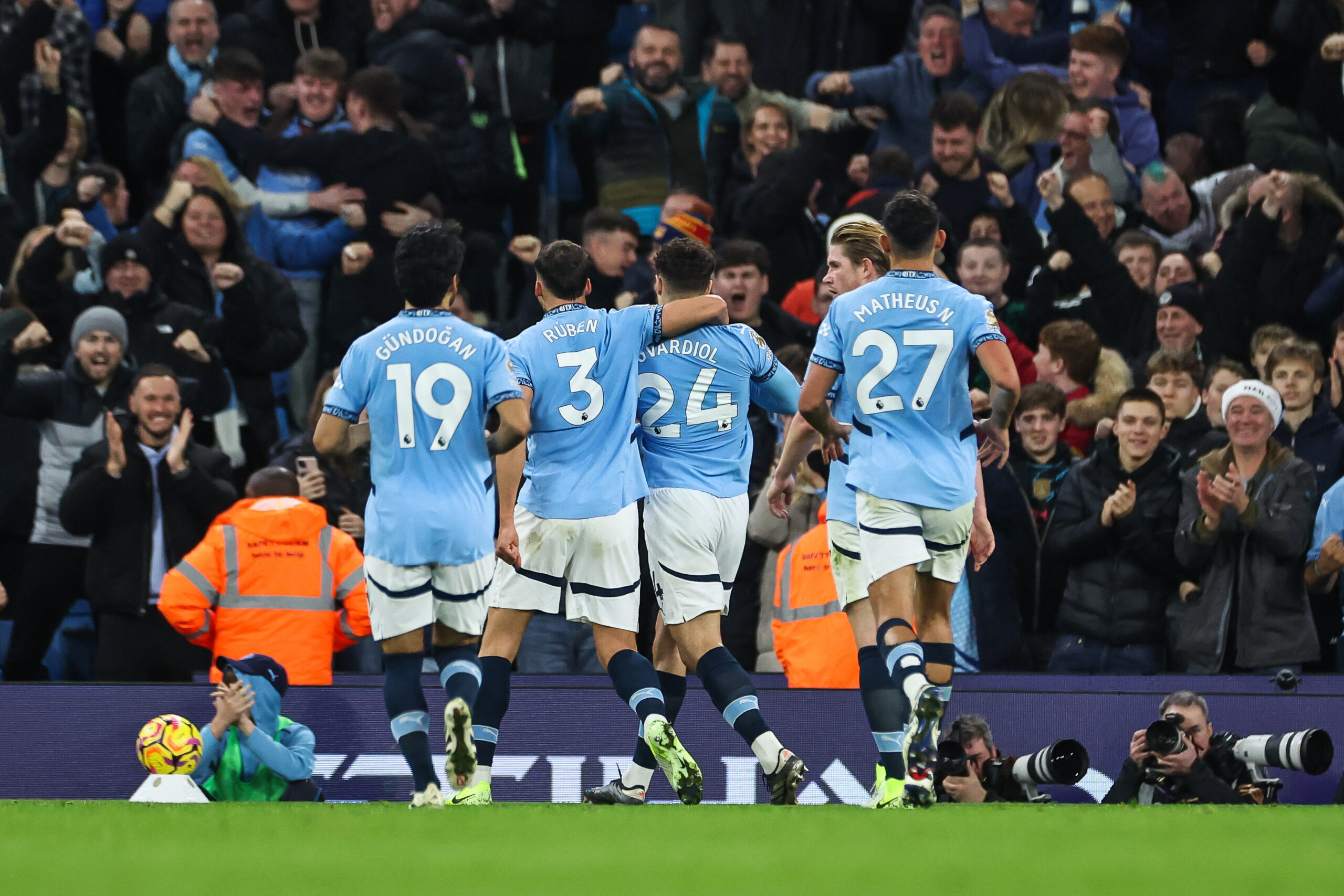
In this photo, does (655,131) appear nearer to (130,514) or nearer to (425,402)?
(130,514)

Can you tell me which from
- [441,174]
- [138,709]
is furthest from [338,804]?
[441,174]

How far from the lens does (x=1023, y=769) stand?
8164 mm

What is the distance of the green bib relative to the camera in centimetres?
→ 845

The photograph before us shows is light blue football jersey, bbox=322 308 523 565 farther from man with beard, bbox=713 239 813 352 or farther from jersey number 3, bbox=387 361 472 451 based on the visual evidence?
man with beard, bbox=713 239 813 352

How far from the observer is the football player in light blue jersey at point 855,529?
23.6ft

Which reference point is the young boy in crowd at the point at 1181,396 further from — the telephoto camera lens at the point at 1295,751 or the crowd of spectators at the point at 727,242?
the telephoto camera lens at the point at 1295,751

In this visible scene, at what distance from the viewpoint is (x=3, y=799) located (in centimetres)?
853

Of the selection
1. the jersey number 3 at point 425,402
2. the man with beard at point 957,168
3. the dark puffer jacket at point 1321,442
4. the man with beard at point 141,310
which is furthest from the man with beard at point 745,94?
the jersey number 3 at point 425,402

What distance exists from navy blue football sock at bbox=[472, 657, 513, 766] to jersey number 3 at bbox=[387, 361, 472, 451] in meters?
1.09

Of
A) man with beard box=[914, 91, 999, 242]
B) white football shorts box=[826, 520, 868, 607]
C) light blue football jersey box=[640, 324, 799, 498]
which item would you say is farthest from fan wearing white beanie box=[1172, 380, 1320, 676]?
man with beard box=[914, 91, 999, 242]

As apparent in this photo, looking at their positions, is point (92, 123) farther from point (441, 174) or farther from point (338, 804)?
point (338, 804)

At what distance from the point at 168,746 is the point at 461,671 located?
5.54ft

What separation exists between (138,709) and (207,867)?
161 inches

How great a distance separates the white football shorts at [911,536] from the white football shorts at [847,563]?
9.7 inches
